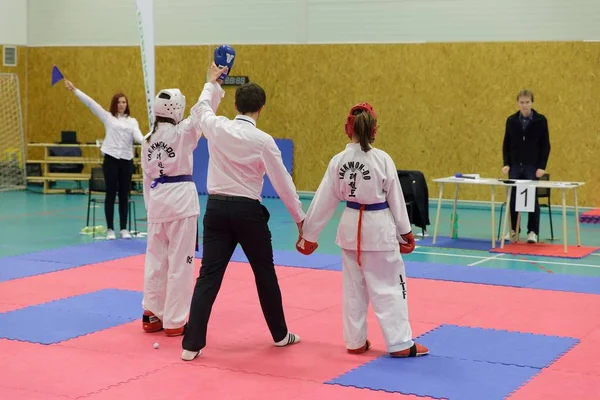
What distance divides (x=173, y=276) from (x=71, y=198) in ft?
34.9

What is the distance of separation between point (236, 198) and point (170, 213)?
2.75 ft

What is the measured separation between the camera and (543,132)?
1145 cm

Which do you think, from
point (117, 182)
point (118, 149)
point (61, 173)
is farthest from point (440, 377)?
point (61, 173)

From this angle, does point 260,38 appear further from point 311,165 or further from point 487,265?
point 487,265

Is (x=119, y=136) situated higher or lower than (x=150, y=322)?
higher

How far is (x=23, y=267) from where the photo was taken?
380 inches

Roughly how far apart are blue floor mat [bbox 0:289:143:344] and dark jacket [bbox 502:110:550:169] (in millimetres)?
5757

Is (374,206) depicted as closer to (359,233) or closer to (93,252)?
(359,233)

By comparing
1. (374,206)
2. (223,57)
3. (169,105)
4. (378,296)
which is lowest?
(378,296)

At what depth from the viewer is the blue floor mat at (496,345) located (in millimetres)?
6129

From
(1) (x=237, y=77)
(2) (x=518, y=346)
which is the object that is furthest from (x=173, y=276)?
(1) (x=237, y=77)

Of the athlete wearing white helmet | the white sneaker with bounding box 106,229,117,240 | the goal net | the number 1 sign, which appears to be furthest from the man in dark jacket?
the goal net

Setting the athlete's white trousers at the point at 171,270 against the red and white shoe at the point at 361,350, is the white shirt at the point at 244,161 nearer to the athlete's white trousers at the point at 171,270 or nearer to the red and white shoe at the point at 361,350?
the athlete's white trousers at the point at 171,270

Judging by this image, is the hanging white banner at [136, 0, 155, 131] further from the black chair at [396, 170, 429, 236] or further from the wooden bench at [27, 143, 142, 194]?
the wooden bench at [27, 143, 142, 194]
